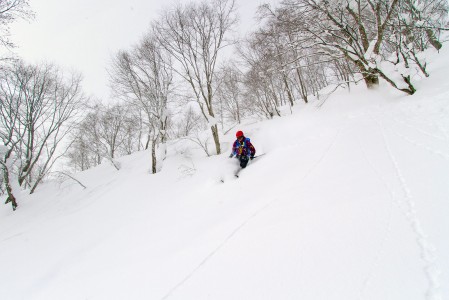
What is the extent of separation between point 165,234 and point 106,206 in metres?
6.13

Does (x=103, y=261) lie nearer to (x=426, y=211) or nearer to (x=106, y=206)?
(x=106, y=206)

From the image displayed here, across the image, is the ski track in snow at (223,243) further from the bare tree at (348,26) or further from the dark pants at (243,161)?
the bare tree at (348,26)

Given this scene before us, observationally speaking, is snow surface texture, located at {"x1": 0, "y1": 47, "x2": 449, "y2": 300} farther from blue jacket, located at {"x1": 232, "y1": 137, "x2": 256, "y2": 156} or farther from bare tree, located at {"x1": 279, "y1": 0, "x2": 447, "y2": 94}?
bare tree, located at {"x1": 279, "y1": 0, "x2": 447, "y2": 94}

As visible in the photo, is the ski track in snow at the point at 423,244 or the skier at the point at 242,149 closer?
the ski track in snow at the point at 423,244

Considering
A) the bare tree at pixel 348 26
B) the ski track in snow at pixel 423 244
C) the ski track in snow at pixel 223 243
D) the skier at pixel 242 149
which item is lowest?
the ski track in snow at pixel 223 243

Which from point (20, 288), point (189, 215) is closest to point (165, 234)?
point (189, 215)

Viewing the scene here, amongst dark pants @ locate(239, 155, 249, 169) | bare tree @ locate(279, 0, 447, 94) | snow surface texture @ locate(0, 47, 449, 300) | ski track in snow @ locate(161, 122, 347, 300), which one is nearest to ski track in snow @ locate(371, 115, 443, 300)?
snow surface texture @ locate(0, 47, 449, 300)

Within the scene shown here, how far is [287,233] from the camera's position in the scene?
9.64 feet

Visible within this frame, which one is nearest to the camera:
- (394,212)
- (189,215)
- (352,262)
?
(352,262)

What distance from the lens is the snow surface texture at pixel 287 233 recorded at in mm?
2027

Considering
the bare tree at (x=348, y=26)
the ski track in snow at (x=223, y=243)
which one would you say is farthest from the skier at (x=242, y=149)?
the bare tree at (x=348, y=26)

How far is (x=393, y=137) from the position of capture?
5199 mm

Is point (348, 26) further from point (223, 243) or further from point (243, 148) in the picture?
point (223, 243)

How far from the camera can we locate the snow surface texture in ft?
6.65
